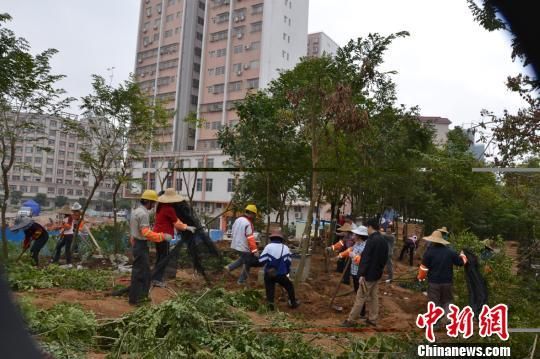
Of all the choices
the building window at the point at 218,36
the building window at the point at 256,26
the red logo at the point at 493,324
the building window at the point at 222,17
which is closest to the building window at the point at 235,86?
the building window at the point at 256,26

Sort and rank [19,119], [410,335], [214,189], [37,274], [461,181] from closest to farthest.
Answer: [410,335] → [37,274] → [19,119] → [461,181] → [214,189]

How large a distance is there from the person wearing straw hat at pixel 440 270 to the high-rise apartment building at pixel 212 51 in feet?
102

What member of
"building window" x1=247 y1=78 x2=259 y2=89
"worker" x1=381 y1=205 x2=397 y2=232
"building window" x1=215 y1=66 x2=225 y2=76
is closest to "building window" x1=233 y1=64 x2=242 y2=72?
"building window" x1=215 y1=66 x2=225 y2=76

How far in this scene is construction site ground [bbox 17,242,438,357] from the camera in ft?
19.5

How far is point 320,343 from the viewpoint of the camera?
17.8 ft

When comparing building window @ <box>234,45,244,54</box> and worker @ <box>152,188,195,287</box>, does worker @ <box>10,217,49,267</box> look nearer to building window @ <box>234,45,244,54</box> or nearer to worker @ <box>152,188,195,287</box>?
worker @ <box>152,188,195,287</box>

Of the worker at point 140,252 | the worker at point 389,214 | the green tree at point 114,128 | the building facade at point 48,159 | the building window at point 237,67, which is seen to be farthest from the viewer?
the building window at point 237,67

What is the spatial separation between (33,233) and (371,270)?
7.64 meters

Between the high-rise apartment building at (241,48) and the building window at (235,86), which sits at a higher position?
the high-rise apartment building at (241,48)

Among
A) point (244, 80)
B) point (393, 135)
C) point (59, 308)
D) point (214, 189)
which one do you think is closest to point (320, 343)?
point (59, 308)

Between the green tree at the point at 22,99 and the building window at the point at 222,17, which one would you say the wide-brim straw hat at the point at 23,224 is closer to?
the green tree at the point at 22,99

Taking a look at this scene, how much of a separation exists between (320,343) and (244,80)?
40.1 meters

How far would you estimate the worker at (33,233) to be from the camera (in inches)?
409

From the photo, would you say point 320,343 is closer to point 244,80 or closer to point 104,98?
point 104,98
